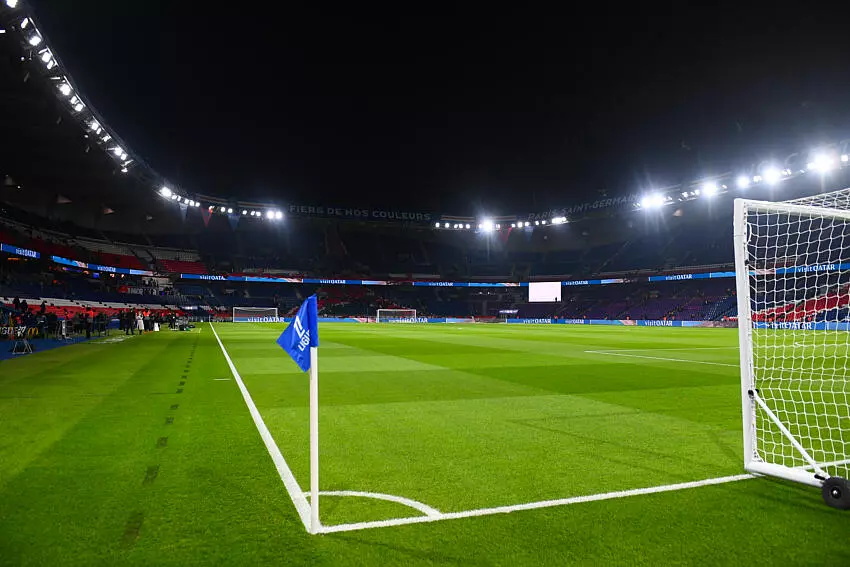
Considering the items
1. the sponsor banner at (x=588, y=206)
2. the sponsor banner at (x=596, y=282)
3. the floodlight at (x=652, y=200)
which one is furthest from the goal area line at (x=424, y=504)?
the sponsor banner at (x=596, y=282)

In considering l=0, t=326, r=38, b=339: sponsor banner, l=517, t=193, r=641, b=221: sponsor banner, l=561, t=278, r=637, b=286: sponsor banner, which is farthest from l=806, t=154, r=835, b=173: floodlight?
l=0, t=326, r=38, b=339: sponsor banner

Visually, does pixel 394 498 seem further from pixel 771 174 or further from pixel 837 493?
pixel 771 174

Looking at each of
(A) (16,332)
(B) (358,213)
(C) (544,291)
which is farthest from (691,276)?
(A) (16,332)

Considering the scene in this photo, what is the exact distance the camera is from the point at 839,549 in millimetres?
3016

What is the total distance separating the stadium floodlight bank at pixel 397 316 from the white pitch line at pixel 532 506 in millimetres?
57581

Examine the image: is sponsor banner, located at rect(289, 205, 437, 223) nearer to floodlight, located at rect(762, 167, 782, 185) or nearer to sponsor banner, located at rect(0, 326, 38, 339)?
floodlight, located at rect(762, 167, 782, 185)

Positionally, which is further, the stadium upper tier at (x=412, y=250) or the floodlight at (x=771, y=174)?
the stadium upper tier at (x=412, y=250)

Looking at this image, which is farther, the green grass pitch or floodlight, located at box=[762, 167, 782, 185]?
floodlight, located at box=[762, 167, 782, 185]

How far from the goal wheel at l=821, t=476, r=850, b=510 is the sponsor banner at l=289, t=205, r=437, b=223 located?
2444 inches

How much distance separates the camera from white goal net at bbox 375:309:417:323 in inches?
2443

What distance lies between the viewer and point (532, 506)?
3.68 m

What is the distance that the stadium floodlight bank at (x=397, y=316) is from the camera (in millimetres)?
62062

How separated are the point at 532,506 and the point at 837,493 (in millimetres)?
2263

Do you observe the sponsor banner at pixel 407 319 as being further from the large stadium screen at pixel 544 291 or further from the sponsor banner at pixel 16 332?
the sponsor banner at pixel 16 332
